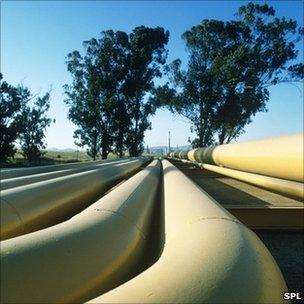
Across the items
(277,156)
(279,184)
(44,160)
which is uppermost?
(277,156)

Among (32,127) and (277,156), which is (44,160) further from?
(277,156)

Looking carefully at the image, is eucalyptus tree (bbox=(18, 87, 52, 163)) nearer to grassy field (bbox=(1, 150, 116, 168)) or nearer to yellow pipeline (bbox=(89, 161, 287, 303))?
grassy field (bbox=(1, 150, 116, 168))

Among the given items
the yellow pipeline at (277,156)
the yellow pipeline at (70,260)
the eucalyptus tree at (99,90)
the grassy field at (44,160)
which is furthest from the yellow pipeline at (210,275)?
the eucalyptus tree at (99,90)

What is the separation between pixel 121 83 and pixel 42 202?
28390 mm

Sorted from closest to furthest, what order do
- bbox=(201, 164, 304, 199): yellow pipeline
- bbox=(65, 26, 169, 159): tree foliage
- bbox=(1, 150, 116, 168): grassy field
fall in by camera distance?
bbox=(201, 164, 304, 199): yellow pipeline < bbox=(1, 150, 116, 168): grassy field < bbox=(65, 26, 169, 159): tree foliage

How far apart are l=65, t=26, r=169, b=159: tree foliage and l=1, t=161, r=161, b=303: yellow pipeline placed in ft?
93.3

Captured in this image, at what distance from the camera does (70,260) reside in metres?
1.17

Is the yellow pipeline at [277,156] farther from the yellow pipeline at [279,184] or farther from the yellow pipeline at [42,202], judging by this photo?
the yellow pipeline at [42,202]

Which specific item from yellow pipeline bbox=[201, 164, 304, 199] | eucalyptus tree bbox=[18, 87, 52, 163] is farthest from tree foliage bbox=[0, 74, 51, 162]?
yellow pipeline bbox=[201, 164, 304, 199]

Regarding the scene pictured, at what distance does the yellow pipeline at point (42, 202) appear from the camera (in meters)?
2.14

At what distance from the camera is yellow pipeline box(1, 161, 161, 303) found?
39.5 inches

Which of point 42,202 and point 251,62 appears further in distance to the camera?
point 251,62

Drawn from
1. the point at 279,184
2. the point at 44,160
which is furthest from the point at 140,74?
the point at 279,184

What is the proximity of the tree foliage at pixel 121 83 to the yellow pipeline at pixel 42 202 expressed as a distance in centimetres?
2641
